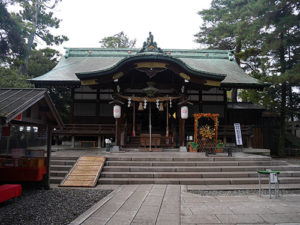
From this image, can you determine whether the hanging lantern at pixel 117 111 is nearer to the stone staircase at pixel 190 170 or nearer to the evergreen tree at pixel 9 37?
the stone staircase at pixel 190 170

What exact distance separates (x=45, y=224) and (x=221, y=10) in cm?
2556

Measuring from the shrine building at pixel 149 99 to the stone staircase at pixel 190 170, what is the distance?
11.7 ft

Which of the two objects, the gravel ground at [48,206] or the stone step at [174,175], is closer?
the gravel ground at [48,206]

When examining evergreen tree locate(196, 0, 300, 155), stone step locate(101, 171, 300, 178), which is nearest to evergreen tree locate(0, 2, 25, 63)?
stone step locate(101, 171, 300, 178)

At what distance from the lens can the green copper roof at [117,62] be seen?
49.8 ft

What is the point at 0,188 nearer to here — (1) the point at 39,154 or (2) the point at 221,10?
(1) the point at 39,154

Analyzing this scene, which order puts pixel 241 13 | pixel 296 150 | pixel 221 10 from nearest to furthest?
pixel 296 150
pixel 241 13
pixel 221 10

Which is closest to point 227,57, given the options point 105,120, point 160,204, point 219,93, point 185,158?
point 219,93

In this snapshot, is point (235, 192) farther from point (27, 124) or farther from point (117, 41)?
point (117, 41)

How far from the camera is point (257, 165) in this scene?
9.47m

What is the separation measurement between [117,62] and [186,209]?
11.8m

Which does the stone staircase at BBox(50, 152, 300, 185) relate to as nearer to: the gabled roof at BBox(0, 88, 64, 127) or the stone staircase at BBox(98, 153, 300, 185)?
the stone staircase at BBox(98, 153, 300, 185)

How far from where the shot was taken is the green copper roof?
1517 centimetres

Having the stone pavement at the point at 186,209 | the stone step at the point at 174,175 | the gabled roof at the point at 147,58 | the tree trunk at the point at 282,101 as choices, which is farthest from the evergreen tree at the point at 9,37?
the tree trunk at the point at 282,101
